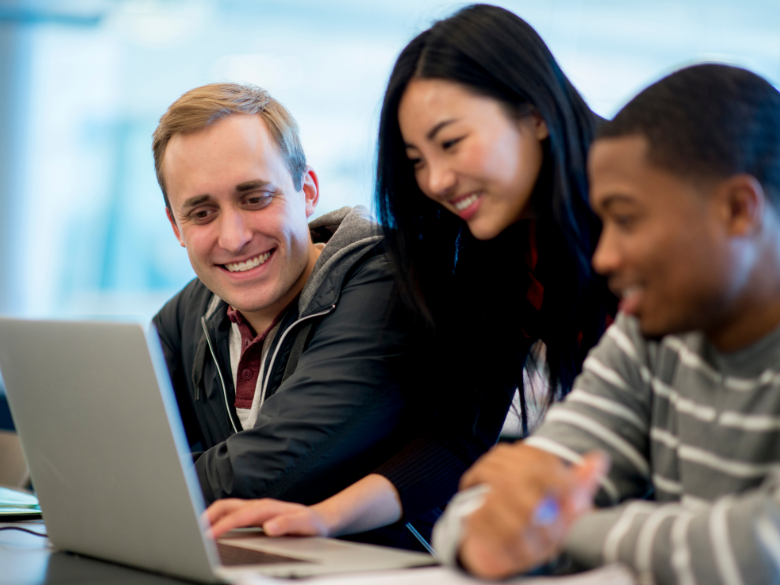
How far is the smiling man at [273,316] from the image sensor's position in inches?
46.6

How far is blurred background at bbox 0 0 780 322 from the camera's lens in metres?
3.64

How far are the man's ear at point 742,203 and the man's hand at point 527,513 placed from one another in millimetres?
235

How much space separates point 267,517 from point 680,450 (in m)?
0.53

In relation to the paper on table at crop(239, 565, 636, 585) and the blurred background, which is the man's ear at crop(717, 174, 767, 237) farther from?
the blurred background

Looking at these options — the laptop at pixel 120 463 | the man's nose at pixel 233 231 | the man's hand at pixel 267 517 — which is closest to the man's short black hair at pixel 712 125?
the laptop at pixel 120 463

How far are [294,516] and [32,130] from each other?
11.4 ft

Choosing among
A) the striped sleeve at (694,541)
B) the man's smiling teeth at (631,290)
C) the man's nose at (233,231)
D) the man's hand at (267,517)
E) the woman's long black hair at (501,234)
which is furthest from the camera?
the man's nose at (233,231)

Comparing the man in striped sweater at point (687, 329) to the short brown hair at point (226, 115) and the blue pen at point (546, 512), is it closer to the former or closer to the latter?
the blue pen at point (546, 512)

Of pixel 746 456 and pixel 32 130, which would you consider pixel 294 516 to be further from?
pixel 32 130

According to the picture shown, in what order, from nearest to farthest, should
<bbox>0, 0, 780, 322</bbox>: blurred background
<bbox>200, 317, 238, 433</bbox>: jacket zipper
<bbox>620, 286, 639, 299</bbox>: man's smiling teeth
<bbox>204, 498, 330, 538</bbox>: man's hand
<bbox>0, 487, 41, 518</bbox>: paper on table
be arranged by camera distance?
<bbox>620, 286, 639, 299</bbox>: man's smiling teeth, <bbox>204, 498, 330, 538</bbox>: man's hand, <bbox>0, 487, 41, 518</bbox>: paper on table, <bbox>200, 317, 238, 433</bbox>: jacket zipper, <bbox>0, 0, 780, 322</bbox>: blurred background

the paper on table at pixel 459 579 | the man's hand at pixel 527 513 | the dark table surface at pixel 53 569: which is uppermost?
the man's hand at pixel 527 513

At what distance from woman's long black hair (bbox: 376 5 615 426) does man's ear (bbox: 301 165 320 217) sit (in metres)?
0.30

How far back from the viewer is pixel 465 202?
3.75 feet

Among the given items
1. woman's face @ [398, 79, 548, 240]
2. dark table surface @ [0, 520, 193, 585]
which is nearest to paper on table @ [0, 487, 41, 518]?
dark table surface @ [0, 520, 193, 585]
